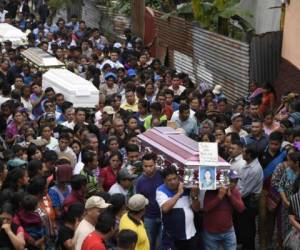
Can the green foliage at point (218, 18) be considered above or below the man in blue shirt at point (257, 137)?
below

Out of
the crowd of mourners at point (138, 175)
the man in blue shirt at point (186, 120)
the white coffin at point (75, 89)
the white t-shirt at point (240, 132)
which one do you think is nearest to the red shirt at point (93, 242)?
the crowd of mourners at point (138, 175)

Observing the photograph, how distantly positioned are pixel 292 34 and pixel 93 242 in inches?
372

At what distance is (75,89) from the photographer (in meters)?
15.2

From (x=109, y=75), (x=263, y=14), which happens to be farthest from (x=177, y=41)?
(x=109, y=75)

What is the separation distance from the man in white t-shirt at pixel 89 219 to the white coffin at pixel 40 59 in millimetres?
9956

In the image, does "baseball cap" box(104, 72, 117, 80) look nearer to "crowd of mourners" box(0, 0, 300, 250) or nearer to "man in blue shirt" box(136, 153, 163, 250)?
"crowd of mourners" box(0, 0, 300, 250)

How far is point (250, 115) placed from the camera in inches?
514

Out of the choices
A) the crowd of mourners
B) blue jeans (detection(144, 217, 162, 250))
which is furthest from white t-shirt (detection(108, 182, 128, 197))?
blue jeans (detection(144, 217, 162, 250))

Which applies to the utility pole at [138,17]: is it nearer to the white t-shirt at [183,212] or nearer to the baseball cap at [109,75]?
the baseball cap at [109,75]

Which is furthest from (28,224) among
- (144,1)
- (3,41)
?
(144,1)

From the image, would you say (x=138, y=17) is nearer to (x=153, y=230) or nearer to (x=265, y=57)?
(x=265, y=57)

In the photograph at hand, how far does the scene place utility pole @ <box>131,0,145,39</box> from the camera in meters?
23.4

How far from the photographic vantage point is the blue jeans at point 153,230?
31.7 feet

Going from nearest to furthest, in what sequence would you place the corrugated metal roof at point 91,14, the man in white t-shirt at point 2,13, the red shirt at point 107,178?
the red shirt at point 107,178 < the corrugated metal roof at point 91,14 < the man in white t-shirt at point 2,13
